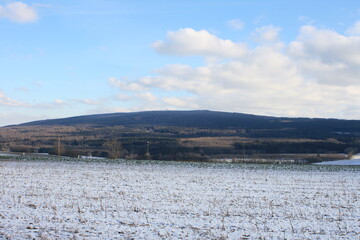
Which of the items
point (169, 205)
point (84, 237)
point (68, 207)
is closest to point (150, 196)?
Answer: point (169, 205)

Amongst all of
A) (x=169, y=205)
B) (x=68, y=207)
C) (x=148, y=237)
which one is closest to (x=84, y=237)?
(x=148, y=237)

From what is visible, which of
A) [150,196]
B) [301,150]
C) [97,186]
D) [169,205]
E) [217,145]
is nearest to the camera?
[169,205]

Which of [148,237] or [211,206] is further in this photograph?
[211,206]

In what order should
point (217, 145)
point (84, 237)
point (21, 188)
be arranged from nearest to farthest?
1. point (84, 237)
2. point (21, 188)
3. point (217, 145)

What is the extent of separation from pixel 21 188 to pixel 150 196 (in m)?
6.87

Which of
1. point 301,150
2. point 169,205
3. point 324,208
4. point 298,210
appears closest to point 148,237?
point 169,205

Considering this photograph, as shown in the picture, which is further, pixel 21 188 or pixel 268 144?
pixel 268 144

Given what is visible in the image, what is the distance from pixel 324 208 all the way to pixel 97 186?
483 inches

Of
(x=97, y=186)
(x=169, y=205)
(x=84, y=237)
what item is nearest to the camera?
(x=84, y=237)

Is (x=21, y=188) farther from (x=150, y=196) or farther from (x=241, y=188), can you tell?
(x=241, y=188)

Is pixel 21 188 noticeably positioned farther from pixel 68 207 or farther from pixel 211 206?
pixel 211 206

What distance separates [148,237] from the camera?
36.6 ft

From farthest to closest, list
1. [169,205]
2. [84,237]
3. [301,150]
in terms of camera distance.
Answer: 1. [301,150]
2. [169,205]
3. [84,237]

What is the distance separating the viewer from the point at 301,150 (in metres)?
125
